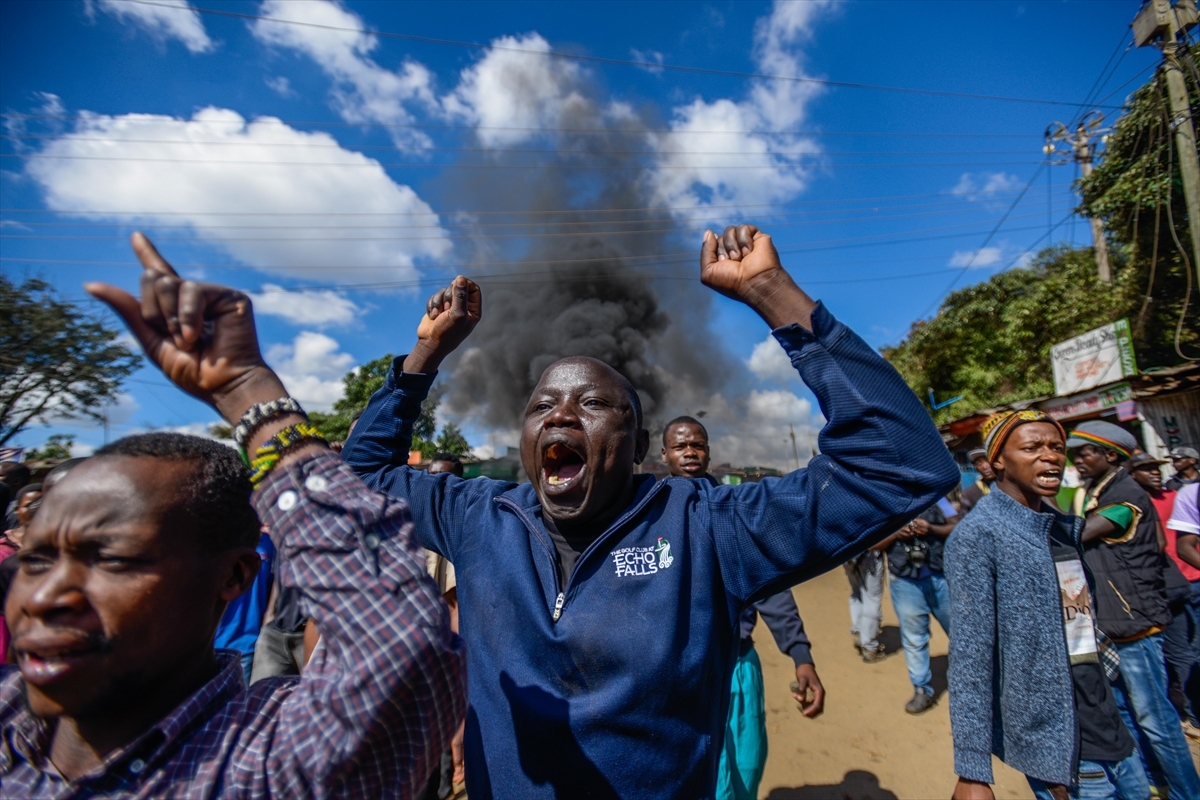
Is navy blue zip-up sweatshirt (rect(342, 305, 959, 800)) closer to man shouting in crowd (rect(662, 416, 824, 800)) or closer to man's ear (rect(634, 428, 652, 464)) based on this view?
man's ear (rect(634, 428, 652, 464))

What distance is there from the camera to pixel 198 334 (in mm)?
847

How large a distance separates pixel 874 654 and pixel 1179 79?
8896 millimetres

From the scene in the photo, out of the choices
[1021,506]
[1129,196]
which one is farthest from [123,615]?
[1129,196]

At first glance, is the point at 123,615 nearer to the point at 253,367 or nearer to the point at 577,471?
the point at 253,367

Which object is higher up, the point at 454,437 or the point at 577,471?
the point at 454,437

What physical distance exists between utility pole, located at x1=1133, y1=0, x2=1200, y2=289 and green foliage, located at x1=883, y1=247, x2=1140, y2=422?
608 centimetres

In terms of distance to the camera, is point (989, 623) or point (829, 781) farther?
point (829, 781)

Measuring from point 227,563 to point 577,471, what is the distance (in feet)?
2.81

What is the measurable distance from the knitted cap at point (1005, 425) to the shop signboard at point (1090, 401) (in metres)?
9.76

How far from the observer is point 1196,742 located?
4141 mm

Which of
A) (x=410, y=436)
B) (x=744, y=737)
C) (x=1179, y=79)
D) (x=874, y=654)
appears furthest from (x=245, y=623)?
(x=1179, y=79)

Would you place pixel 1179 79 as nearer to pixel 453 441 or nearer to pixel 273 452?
pixel 273 452

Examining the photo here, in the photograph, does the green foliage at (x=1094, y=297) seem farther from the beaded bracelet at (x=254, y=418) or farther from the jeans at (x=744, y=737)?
the beaded bracelet at (x=254, y=418)

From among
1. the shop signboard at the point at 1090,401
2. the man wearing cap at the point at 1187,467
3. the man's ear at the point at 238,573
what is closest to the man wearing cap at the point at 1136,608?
the man wearing cap at the point at 1187,467
